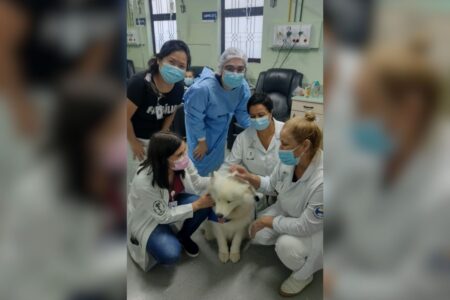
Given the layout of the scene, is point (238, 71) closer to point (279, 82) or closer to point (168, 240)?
point (279, 82)

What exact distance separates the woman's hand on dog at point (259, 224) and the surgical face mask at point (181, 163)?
0.40 metres

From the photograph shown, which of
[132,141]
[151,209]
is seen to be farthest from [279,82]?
[151,209]

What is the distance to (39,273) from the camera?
1.21ft

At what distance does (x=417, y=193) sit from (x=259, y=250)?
87 centimetres

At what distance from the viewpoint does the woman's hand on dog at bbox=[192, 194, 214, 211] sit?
3.29 feet

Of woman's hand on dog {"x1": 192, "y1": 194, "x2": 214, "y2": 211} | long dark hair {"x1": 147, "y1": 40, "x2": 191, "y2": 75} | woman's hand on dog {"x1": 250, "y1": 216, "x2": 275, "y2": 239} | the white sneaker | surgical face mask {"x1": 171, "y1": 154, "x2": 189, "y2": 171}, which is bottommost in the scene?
the white sneaker

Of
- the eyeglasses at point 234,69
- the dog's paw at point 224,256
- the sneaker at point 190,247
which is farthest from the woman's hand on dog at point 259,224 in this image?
the eyeglasses at point 234,69

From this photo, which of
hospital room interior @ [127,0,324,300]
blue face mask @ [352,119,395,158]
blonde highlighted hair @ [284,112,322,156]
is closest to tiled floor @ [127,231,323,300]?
hospital room interior @ [127,0,324,300]

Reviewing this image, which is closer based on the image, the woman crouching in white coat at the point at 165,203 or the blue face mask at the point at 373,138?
the blue face mask at the point at 373,138

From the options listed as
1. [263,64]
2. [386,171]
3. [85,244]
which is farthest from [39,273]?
[263,64]

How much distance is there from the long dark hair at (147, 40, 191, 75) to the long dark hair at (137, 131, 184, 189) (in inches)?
7.4

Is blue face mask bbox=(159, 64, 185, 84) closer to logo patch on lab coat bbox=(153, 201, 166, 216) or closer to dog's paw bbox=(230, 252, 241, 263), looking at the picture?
logo patch on lab coat bbox=(153, 201, 166, 216)

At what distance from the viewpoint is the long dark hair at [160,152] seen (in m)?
0.79

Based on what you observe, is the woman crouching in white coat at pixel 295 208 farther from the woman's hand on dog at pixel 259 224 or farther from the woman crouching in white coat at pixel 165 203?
the woman crouching in white coat at pixel 165 203
